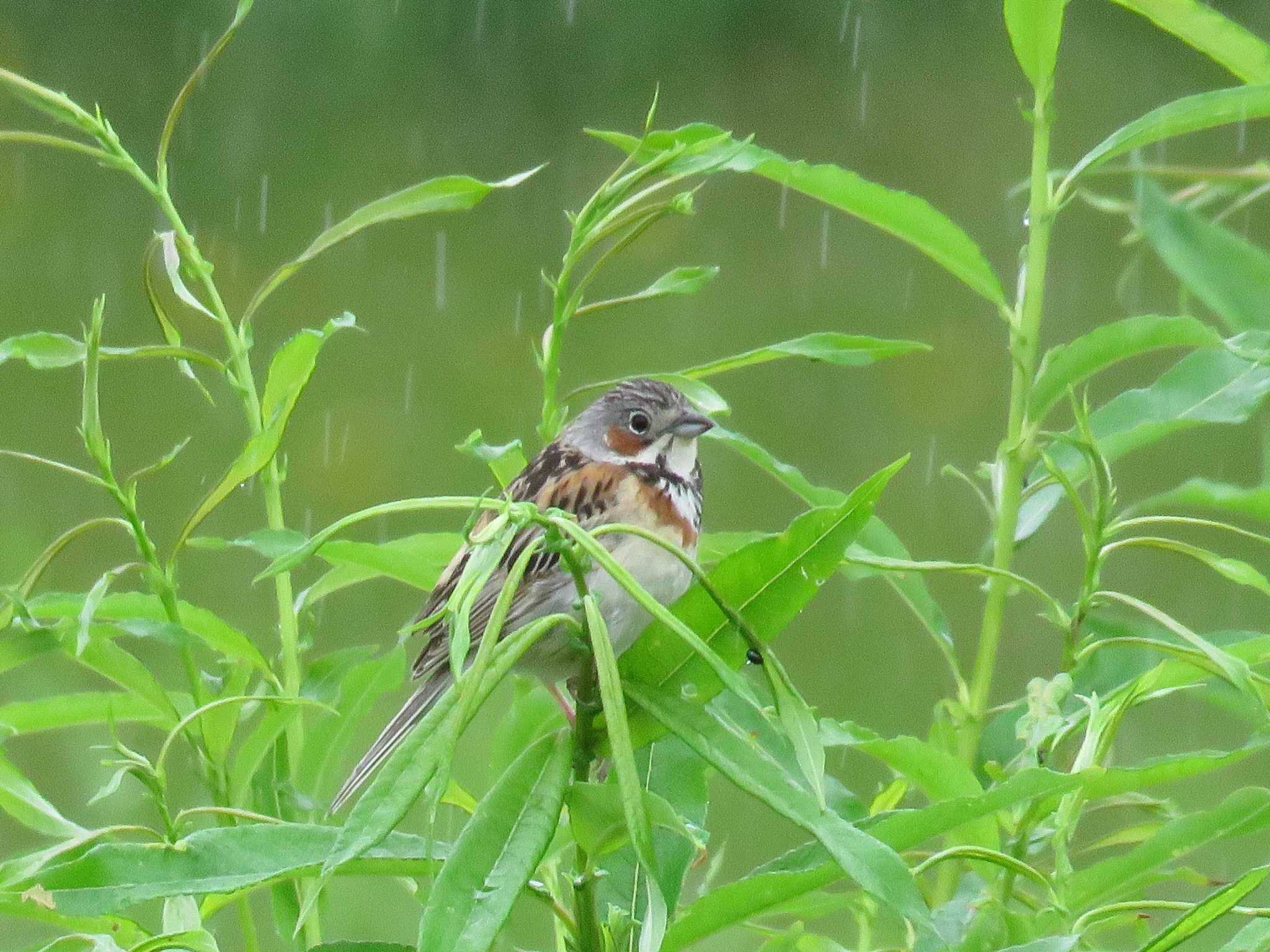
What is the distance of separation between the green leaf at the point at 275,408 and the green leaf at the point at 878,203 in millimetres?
250

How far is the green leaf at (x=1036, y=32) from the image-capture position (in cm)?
134

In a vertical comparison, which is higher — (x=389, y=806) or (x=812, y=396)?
(x=389, y=806)

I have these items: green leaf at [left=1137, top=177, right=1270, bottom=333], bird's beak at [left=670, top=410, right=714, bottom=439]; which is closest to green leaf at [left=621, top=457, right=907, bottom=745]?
green leaf at [left=1137, top=177, right=1270, bottom=333]

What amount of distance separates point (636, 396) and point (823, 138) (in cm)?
368

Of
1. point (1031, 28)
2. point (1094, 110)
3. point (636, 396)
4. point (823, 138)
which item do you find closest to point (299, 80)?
point (823, 138)

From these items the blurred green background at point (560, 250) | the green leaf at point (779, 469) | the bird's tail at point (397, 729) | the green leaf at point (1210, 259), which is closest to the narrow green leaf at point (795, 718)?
the green leaf at point (1210, 259)

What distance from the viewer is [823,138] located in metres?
5.79

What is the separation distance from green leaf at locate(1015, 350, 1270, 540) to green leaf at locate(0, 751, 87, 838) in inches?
26.6

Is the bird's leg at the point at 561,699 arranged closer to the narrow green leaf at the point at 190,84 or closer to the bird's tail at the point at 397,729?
the bird's tail at the point at 397,729

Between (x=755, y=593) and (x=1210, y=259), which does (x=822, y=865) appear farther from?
(x=1210, y=259)

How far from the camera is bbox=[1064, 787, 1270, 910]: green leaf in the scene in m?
1.08

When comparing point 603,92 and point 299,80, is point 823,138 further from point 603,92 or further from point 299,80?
point 299,80

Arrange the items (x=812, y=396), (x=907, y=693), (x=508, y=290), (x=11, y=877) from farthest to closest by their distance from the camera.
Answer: (x=508, y=290) → (x=812, y=396) → (x=907, y=693) → (x=11, y=877)

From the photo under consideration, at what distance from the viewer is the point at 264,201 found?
558 cm
